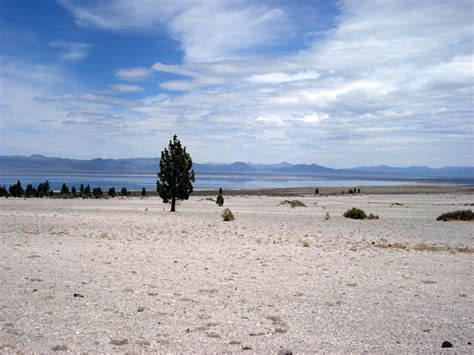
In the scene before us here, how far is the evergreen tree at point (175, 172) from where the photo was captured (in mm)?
34031

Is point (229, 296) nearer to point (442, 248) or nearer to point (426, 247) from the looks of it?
point (426, 247)

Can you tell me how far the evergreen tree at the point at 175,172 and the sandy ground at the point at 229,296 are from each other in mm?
17740

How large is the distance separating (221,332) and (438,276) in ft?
21.9

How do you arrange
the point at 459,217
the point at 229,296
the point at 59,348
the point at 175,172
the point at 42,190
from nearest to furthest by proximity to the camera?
the point at 59,348 < the point at 229,296 < the point at 459,217 < the point at 175,172 < the point at 42,190

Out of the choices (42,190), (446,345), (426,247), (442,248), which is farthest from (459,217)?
(42,190)

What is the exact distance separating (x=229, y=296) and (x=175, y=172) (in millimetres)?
26486

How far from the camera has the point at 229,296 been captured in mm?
8453

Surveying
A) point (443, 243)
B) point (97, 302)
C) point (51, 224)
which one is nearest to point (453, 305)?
point (97, 302)

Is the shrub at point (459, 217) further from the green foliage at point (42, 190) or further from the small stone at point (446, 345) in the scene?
the green foliage at point (42, 190)

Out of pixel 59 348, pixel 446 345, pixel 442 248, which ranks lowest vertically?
pixel 442 248

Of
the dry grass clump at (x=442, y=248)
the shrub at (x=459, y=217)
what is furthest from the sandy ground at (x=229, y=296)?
the shrub at (x=459, y=217)

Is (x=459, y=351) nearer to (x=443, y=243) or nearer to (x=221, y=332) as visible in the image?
(x=221, y=332)

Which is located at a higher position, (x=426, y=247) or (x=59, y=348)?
(x=59, y=348)

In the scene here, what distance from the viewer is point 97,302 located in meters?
7.77
